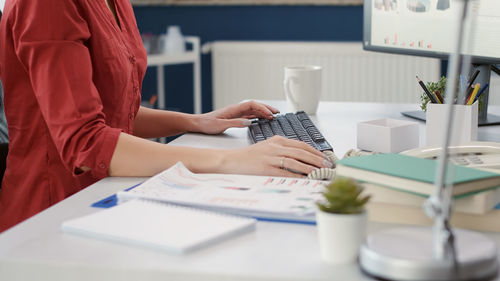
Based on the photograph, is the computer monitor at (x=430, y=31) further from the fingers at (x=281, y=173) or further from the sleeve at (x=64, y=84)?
the sleeve at (x=64, y=84)

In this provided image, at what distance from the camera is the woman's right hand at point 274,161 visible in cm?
100

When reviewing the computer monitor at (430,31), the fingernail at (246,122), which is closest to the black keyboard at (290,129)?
the fingernail at (246,122)

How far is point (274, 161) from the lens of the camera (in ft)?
3.29

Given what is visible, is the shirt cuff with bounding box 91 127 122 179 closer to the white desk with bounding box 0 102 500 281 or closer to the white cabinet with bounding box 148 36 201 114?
the white desk with bounding box 0 102 500 281

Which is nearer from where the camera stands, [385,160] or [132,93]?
[385,160]

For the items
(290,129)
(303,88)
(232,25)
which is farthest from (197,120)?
(232,25)

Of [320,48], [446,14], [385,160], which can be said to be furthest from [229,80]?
[385,160]

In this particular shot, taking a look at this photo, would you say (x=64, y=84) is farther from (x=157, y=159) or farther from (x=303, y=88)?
(x=303, y=88)

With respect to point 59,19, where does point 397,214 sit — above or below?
below

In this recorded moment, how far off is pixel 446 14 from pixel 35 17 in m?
0.92

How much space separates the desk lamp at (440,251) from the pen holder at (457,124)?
0.53 metres

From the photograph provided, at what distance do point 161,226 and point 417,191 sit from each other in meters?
0.28

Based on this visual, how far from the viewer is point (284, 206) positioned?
0.81m

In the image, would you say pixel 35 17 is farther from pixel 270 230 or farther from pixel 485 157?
pixel 485 157
